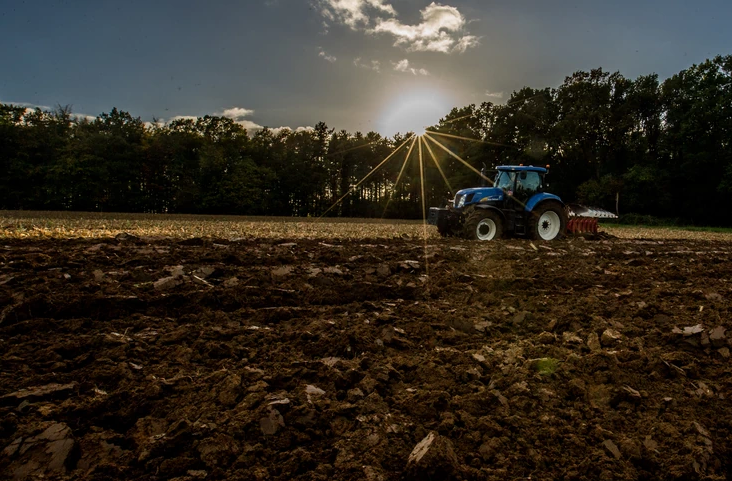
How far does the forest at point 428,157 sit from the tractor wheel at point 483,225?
34.4m

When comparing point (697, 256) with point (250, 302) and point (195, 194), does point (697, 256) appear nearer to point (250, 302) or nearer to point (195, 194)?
point (250, 302)

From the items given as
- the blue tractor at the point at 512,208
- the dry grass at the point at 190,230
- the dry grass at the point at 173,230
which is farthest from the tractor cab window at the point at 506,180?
the dry grass at the point at 173,230

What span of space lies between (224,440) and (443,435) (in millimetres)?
1240

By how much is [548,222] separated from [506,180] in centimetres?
221

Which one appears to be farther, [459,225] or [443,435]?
[459,225]

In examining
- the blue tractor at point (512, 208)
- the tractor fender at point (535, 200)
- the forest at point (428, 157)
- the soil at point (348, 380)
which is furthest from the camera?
the forest at point (428, 157)

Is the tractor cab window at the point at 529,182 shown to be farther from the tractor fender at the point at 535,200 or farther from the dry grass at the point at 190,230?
the dry grass at the point at 190,230

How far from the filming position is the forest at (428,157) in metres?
42.7

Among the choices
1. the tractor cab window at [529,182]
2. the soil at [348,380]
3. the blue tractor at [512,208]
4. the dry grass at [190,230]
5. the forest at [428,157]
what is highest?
the forest at [428,157]

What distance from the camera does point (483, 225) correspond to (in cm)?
1421

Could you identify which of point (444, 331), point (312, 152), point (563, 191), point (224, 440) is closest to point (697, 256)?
point (444, 331)

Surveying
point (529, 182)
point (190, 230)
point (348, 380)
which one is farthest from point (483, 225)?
point (348, 380)

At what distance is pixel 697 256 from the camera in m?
11.2

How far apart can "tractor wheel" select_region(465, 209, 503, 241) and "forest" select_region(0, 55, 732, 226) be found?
1354 inches
